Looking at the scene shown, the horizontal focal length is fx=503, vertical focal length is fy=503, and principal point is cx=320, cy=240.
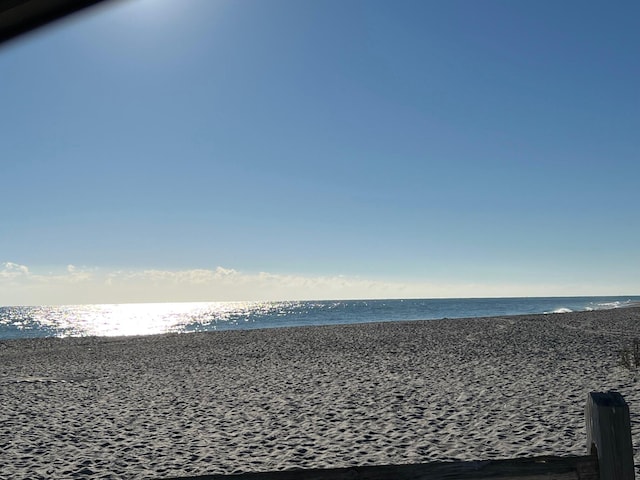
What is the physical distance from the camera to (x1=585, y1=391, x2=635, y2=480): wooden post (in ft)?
7.88

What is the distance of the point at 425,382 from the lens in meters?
13.5

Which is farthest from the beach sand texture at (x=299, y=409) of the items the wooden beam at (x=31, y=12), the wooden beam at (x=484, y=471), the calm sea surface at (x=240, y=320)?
the calm sea surface at (x=240, y=320)

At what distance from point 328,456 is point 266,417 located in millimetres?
2950

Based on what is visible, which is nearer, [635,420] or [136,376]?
[635,420]

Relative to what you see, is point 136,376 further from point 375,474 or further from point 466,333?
point 466,333

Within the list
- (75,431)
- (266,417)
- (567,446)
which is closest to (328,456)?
(266,417)

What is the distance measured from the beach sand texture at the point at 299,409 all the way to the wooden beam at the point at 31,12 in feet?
24.0

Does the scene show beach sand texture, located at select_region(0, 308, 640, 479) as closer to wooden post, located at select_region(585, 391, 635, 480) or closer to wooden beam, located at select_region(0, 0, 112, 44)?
wooden post, located at select_region(585, 391, 635, 480)

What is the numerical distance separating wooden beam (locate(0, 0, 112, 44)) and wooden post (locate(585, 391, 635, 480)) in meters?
2.70

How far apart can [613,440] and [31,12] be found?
9.44 ft

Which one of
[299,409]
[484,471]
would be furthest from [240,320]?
[484,471]

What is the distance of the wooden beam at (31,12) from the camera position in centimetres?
122

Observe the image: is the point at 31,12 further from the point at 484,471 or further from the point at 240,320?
the point at 240,320

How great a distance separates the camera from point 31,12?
4.15ft
